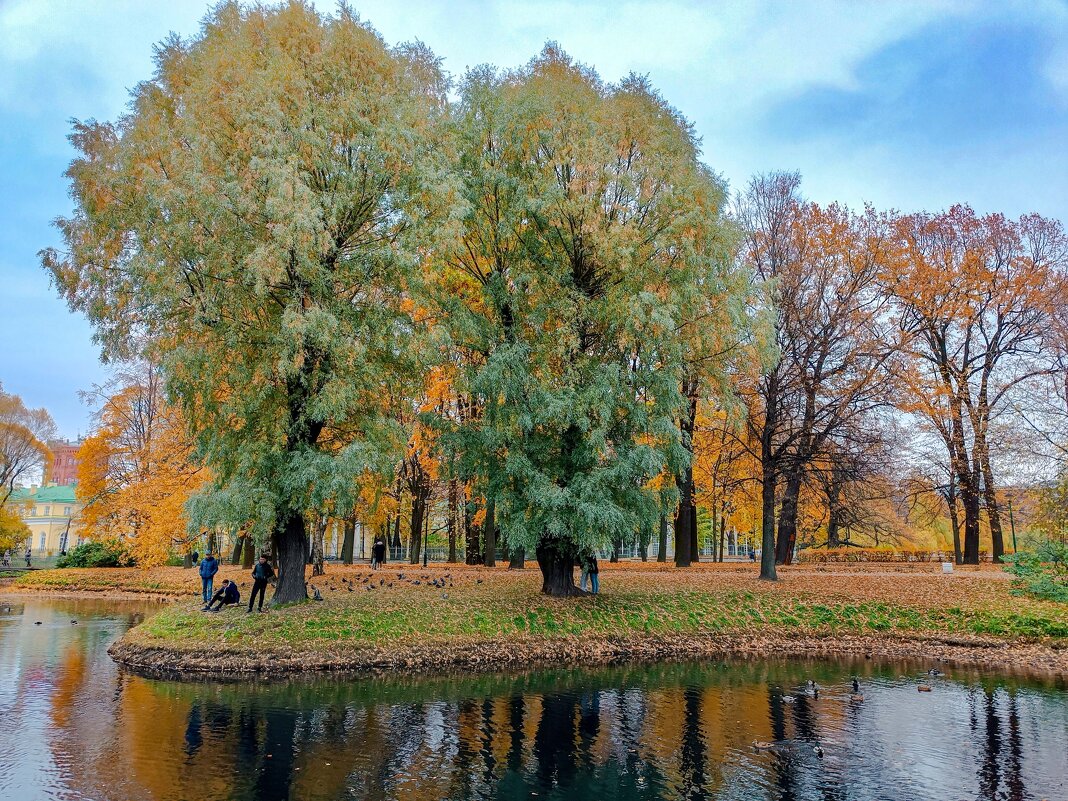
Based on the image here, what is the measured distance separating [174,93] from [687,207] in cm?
1421

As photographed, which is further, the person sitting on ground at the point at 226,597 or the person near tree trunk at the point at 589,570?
the person near tree trunk at the point at 589,570

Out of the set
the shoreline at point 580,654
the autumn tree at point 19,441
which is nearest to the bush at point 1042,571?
the shoreline at point 580,654

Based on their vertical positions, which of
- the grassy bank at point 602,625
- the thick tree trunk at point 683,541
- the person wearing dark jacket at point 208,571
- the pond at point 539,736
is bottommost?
the pond at point 539,736

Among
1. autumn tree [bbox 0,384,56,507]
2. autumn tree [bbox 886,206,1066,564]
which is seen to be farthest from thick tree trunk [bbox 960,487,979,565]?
autumn tree [bbox 0,384,56,507]

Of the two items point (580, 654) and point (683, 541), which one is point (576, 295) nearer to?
point (580, 654)

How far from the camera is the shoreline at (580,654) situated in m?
16.1

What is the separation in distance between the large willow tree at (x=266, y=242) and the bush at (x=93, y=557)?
90.7 ft

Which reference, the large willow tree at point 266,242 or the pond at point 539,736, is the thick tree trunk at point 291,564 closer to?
the large willow tree at point 266,242

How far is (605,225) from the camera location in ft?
63.1

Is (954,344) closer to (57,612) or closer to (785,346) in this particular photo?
(785,346)

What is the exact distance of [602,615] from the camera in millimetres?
19438

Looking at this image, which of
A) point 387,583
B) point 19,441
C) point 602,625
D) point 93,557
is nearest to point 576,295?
point 602,625

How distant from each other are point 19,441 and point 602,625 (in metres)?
48.3

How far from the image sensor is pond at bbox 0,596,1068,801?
8.78m
